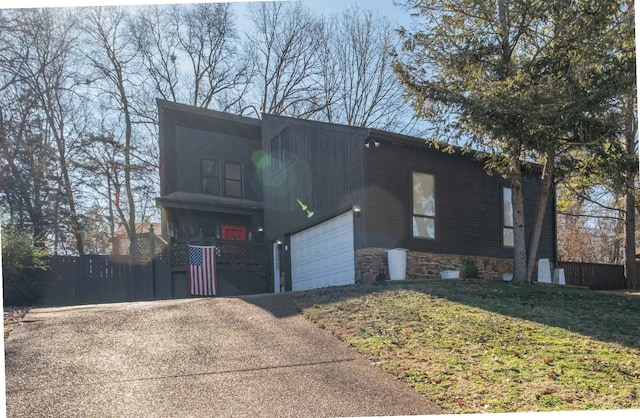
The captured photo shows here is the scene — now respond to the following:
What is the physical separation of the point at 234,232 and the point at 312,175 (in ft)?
16.7

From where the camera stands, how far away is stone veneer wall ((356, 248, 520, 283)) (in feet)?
40.5

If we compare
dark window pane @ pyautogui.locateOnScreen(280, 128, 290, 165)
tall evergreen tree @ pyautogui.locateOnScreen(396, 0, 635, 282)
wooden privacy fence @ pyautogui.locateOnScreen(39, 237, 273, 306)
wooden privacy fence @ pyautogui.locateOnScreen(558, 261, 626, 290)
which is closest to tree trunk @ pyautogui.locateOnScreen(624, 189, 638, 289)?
wooden privacy fence @ pyautogui.locateOnScreen(558, 261, 626, 290)

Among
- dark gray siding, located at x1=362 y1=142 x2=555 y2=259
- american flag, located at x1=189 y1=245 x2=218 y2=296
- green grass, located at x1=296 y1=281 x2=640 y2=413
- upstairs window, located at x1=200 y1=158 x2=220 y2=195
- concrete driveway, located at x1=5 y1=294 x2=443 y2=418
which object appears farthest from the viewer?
upstairs window, located at x1=200 y1=158 x2=220 y2=195

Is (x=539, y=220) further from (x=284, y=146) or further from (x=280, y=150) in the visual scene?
(x=280, y=150)

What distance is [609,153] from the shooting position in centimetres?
1079

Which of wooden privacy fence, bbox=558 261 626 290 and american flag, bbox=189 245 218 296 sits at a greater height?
american flag, bbox=189 245 218 296

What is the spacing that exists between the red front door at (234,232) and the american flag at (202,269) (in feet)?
11.0

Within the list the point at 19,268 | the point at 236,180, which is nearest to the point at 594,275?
the point at 236,180

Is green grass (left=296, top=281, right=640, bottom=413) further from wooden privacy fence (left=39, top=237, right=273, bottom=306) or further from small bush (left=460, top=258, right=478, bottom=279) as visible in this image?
wooden privacy fence (left=39, top=237, right=273, bottom=306)

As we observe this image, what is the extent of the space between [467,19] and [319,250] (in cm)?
671

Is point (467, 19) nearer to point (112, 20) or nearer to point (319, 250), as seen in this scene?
point (319, 250)

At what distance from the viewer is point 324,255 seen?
47.2 ft

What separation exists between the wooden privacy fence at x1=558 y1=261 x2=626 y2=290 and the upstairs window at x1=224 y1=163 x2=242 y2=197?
1143 centimetres

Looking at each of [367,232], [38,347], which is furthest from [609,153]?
[38,347]
